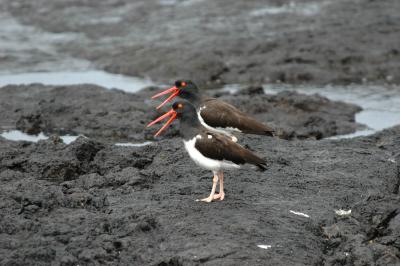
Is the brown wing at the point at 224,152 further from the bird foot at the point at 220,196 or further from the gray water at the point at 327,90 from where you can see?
the gray water at the point at 327,90

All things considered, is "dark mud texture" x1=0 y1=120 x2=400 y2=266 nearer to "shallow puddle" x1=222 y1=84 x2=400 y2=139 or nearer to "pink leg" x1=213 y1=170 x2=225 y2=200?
"pink leg" x1=213 y1=170 x2=225 y2=200

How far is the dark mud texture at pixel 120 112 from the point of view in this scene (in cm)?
1214

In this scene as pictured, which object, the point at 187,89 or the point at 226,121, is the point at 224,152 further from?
the point at 187,89

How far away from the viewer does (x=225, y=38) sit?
63.3 ft

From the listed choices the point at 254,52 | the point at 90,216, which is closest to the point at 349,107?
the point at 254,52

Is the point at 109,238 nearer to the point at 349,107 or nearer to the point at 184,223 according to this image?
the point at 184,223

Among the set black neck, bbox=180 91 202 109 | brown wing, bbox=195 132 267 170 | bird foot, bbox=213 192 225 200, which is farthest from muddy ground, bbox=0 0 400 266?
black neck, bbox=180 91 202 109

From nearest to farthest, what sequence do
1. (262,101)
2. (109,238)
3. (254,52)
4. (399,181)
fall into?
(109,238) < (399,181) < (262,101) < (254,52)

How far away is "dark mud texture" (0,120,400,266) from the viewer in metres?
6.49

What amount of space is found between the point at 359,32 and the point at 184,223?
43.3 ft

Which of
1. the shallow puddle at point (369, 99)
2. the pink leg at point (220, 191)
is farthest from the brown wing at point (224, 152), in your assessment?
the shallow puddle at point (369, 99)

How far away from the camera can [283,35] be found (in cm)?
1906

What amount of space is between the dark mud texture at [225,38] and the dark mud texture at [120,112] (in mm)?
2968

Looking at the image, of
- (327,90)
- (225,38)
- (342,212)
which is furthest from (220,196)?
(225,38)
